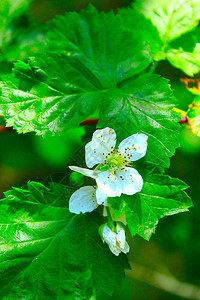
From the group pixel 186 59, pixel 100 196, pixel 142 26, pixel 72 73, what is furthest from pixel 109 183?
pixel 142 26

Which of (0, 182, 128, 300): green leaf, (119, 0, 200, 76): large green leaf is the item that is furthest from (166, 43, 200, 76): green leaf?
(0, 182, 128, 300): green leaf

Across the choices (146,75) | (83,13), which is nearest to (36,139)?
(83,13)

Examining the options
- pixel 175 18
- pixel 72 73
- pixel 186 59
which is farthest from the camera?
pixel 175 18

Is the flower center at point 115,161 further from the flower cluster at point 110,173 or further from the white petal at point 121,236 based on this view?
the white petal at point 121,236

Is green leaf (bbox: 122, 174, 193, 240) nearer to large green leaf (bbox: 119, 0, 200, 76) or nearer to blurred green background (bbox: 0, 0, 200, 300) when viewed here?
large green leaf (bbox: 119, 0, 200, 76)

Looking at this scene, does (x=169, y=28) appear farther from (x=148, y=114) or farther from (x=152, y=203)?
(x=152, y=203)

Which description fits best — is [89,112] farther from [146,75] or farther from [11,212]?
[11,212]

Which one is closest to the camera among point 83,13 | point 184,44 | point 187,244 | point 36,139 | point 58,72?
point 58,72

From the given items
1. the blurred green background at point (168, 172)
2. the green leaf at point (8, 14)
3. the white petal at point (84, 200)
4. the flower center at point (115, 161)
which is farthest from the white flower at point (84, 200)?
the blurred green background at point (168, 172)
